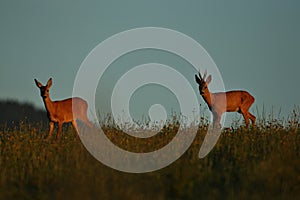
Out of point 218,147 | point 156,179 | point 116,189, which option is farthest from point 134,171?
point 218,147

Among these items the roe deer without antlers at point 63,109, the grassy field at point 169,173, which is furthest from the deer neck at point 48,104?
the grassy field at point 169,173

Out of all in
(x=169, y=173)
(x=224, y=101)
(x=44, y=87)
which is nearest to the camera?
(x=169, y=173)

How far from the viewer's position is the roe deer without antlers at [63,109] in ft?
61.4

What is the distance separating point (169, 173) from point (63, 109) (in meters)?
9.59

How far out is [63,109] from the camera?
1928cm

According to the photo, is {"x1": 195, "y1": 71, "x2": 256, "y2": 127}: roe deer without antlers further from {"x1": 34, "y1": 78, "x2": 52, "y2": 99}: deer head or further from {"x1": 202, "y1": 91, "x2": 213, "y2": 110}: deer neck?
{"x1": 34, "y1": 78, "x2": 52, "y2": 99}: deer head

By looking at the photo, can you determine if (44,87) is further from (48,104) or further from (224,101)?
(224,101)

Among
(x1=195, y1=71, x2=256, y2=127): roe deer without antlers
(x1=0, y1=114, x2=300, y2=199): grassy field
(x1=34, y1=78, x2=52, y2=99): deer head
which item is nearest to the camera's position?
(x1=0, y1=114, x2=300, y2=199): grassy field

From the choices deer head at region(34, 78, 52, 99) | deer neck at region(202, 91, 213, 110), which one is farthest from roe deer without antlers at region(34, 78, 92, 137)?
deer neck at region(202, 91, 213, 110)

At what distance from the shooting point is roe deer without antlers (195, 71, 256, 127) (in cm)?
2038

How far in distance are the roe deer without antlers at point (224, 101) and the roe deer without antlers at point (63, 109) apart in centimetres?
433

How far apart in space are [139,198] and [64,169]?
2431 mm

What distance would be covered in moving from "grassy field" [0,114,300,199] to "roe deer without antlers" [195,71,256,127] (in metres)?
6.65

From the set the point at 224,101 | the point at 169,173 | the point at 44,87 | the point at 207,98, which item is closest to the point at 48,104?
the point at 44,87
